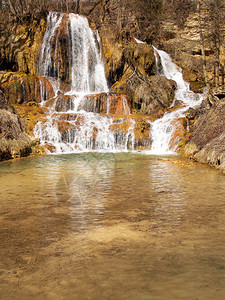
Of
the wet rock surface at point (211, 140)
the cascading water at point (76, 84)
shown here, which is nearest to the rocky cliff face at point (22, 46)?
the cascading water at point (76, 84)

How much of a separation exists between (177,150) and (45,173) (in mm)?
8807

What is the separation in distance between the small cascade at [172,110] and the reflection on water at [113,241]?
9.41 meters

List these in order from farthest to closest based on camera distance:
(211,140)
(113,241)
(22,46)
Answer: (22,46)
(211,140)
(113,241)

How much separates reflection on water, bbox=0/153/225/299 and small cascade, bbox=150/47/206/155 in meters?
9.41

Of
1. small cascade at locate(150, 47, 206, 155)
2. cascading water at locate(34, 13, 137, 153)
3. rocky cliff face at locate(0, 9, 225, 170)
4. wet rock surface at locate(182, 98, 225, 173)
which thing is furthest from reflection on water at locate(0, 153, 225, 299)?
cascading water at locate(34, 13, 137, 153)

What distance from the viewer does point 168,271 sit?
8.60ft

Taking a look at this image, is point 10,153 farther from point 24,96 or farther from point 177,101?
point 177,101

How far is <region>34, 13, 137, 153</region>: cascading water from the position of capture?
17141 mm

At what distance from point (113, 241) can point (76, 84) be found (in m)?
23.4

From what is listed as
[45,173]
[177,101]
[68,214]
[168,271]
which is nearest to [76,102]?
[177,101]

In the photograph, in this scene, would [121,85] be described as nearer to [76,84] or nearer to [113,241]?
[76,84]

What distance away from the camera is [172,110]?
65.2ft

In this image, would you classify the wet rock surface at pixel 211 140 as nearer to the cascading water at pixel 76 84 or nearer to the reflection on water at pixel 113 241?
the reflection on water at pixel 113 241

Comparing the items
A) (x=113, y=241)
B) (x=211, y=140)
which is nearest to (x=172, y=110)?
(x=211, y=140)
